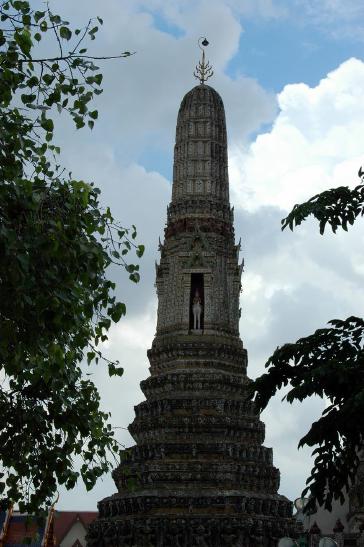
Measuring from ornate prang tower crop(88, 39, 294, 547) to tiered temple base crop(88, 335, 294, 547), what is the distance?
0.05 m

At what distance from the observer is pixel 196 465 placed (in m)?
35.2

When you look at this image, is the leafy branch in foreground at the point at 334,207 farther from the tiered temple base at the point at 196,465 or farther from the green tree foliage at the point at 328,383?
the tiered temple base at the point at 196,465

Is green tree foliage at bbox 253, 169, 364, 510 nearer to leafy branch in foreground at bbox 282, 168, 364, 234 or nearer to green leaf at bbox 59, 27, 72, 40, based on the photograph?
leafy branch in foreground at bbox 282, 168, 364, 234

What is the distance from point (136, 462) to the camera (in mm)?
35906

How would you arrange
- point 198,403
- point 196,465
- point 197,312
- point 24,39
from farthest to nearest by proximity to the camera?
point 197,312 < point 198,403 < point 196,465 < point 24,39

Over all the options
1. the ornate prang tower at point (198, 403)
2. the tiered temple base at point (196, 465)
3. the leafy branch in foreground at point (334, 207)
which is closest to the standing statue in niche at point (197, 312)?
the ornate prang tower at point (198, 403)

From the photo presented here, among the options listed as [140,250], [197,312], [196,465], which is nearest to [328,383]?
[140,250]

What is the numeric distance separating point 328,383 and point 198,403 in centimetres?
2509

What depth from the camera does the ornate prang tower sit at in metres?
33.8

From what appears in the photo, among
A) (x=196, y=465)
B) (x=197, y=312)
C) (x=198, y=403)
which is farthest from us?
(x=197, y=312)

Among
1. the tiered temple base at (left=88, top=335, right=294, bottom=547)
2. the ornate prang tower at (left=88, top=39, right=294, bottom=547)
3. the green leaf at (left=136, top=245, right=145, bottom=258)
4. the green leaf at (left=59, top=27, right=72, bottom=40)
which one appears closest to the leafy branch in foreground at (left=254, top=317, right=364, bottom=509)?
the green leaf at (left=136, top=245, right=145, bottom=258)

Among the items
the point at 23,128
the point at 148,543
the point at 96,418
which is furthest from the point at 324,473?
the point at 148,543

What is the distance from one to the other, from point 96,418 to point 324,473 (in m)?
3.63

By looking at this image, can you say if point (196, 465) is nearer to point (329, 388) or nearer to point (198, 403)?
point (198, 403)
